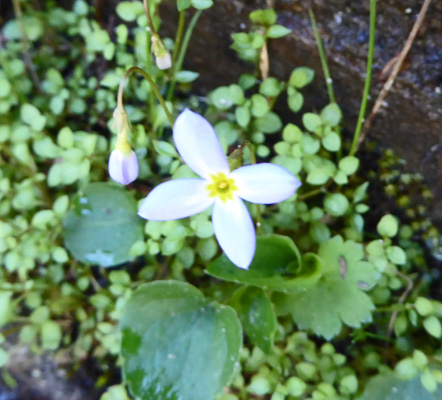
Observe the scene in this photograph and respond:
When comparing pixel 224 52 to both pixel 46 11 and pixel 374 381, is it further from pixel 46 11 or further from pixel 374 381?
pixel 374 381

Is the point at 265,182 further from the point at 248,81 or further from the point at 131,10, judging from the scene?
the point at 131,10

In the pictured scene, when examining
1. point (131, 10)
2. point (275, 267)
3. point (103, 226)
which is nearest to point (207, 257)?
point (275, 267)

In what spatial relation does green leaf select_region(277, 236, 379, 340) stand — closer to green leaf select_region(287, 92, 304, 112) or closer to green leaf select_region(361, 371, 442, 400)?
green leaf select_region(361, 371, 442, 400)

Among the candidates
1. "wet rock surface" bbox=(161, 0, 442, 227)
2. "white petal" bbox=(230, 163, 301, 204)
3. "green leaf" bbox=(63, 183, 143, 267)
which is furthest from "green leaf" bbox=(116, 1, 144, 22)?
"white petal" bbox=(230, 163, 301, 204)

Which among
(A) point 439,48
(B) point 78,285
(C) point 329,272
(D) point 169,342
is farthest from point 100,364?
(A) point 439,48

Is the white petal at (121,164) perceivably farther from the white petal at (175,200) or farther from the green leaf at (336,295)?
the green leaf at (336,295)

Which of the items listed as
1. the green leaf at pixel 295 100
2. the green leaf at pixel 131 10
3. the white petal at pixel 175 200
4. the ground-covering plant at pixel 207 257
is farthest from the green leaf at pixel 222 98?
the white petal at pixel 175 200
